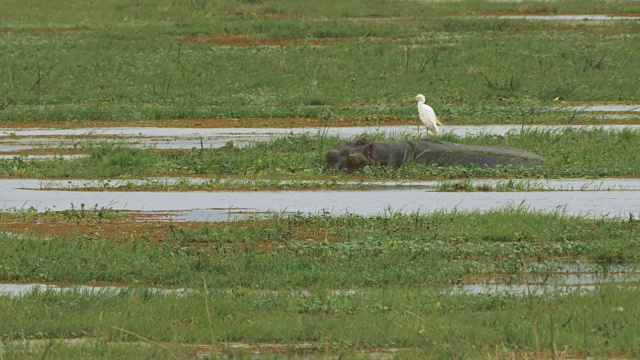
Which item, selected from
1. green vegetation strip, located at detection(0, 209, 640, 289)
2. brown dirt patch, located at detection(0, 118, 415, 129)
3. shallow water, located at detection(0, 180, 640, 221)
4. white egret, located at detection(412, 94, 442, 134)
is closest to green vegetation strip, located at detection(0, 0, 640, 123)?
brown dirt patch, located at detection(0, 118, 415, 129)

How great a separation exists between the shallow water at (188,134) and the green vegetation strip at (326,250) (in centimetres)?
673

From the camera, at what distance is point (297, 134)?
20.2 m

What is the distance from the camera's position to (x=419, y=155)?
55.1ft

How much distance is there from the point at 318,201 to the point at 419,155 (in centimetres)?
253

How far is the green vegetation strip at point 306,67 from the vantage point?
24031 millimetres

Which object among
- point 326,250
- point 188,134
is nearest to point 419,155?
point 326,250

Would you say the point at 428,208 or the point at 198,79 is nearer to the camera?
the point at 428,208

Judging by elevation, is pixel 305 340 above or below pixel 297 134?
above

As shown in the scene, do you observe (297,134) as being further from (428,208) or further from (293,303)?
(293,303)

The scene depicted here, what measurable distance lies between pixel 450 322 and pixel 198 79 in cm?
1862

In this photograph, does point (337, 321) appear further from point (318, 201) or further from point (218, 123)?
point (218, 123)

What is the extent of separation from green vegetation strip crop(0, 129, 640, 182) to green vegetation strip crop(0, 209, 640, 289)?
3335 millimetres

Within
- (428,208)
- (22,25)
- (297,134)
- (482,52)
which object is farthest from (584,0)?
(428,208)

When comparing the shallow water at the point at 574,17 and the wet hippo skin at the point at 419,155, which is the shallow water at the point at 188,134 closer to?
the wet hippo skin at the point at 419,155
